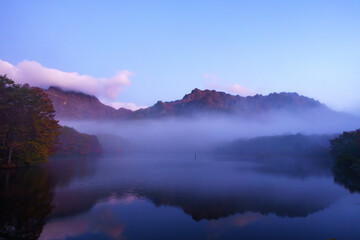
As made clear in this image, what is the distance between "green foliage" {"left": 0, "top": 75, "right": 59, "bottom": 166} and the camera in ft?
139

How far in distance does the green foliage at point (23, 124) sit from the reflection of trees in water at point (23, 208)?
17619 mm

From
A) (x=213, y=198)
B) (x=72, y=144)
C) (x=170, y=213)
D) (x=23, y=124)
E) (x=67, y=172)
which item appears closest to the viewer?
(x=170, y=213)

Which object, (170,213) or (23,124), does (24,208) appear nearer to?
(170,213)

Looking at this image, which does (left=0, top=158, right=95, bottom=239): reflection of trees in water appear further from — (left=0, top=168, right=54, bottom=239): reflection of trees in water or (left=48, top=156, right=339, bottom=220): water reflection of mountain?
(left=48, top=156, right=339, bottom=220): water reflection of mountain

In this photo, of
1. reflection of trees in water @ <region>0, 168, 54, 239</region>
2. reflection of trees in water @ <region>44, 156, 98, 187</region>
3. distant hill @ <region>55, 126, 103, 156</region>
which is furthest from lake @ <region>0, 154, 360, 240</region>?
distant hill @ <region>55, 126, 103, 156</region>

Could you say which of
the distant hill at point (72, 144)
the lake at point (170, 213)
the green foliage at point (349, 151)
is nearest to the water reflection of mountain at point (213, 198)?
the lake at point (170, 213)

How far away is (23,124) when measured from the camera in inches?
1756

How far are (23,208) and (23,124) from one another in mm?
31802

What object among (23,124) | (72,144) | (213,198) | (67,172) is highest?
(23,124)

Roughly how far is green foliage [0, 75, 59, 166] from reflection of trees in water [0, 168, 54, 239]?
17.6m

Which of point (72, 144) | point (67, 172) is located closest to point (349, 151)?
point (67, 172)

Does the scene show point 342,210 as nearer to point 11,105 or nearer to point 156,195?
point 156,195

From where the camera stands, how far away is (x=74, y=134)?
403 feet

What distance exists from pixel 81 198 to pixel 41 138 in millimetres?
29928
